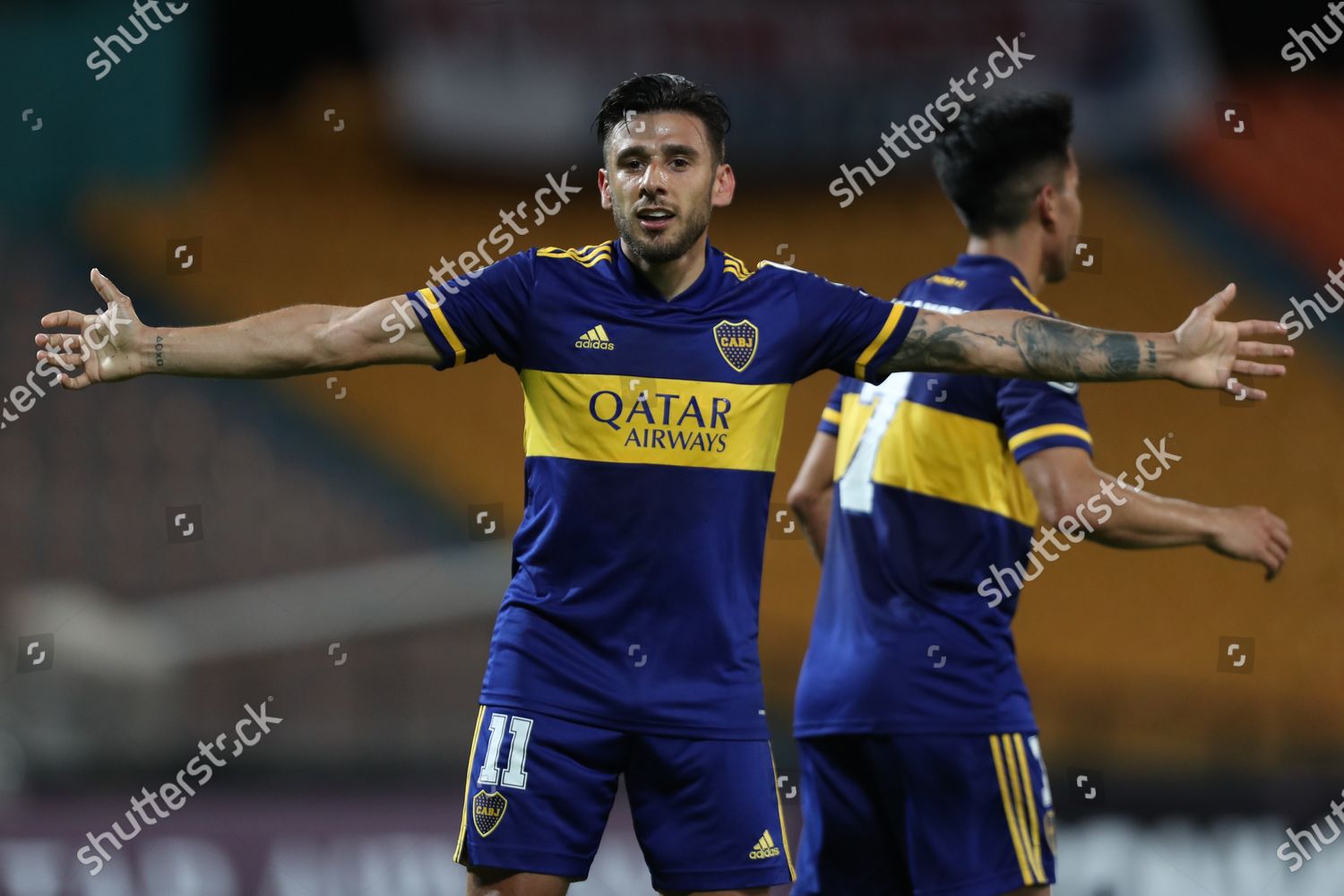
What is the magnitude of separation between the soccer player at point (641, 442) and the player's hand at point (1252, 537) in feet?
1.60

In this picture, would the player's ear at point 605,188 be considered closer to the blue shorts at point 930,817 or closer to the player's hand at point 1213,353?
the player's hand at point 1213,353

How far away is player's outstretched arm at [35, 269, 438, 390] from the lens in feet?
8.82

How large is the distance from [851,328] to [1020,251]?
38.7 inches

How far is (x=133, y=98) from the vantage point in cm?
725

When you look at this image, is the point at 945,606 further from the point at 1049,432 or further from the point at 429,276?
the point at 429,276

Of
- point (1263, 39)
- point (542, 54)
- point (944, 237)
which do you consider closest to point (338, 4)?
point (542, 54)

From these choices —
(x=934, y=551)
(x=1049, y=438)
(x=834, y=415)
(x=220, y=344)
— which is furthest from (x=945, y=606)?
(x=220, y=344)

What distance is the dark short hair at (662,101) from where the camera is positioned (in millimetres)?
2963

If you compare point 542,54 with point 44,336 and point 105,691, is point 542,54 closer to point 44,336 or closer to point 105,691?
point 105,691

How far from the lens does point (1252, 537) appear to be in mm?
3301

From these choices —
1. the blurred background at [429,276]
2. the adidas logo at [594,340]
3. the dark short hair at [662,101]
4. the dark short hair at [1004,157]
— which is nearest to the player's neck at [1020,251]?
the dark short hair at [1004,157]

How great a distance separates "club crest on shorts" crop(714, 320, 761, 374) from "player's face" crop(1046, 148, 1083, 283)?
1.20 meters

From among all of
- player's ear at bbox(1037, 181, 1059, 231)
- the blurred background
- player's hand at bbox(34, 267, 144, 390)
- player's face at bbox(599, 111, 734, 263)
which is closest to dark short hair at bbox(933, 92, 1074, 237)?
player's ear at bbox(1037, 181, 1059, 231)

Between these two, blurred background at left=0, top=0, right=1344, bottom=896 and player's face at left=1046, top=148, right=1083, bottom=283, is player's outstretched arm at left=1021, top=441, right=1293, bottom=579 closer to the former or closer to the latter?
player's face at left=1046, top=148, right=1083, bottom=283
